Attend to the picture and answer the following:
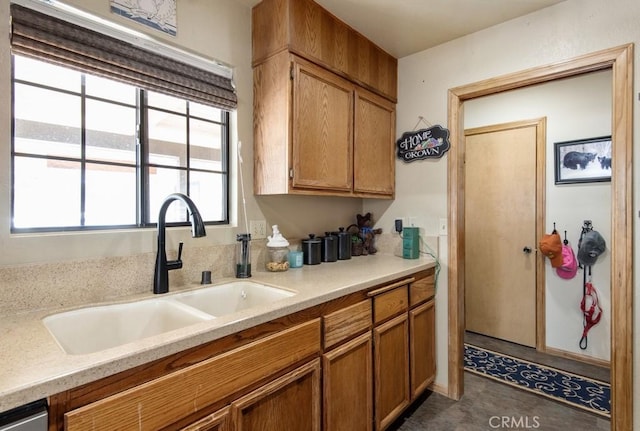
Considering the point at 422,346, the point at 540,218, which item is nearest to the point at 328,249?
the point at 422,346

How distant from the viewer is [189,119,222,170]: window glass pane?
1788 mm

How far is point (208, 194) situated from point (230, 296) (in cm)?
61

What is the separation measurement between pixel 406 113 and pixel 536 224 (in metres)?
1.65

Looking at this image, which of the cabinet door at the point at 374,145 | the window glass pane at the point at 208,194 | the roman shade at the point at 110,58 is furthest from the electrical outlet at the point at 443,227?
the roman shade at the point at 110,58

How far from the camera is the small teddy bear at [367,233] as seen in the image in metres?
2.57

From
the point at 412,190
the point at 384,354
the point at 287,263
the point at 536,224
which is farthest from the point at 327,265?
the point at 536,224

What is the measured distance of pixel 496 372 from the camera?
2570 millimetres

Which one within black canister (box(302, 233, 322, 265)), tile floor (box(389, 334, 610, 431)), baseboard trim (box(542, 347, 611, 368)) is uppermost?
black canister (box(302, 233, 322, 265))

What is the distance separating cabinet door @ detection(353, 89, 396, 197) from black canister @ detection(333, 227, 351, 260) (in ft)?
1.14

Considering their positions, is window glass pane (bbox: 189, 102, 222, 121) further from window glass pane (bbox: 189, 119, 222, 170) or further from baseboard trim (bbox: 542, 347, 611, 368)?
baseboard trim (bbox: 542, 347, 611, 368)

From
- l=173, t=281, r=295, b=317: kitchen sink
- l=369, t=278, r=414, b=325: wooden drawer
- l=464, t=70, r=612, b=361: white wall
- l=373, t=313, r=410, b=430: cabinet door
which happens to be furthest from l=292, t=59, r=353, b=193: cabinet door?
l=464, t=70, r=612, b=361: white wall

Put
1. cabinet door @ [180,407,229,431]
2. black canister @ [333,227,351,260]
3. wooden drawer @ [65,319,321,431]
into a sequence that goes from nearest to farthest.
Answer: wooden drawer @ [65,319,321,431]
cabinet door @ [180,407,229,431]
black canister @ [333,227,351,260]

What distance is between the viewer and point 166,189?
65.8 inches

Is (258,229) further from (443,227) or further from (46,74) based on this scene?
(443,227)
